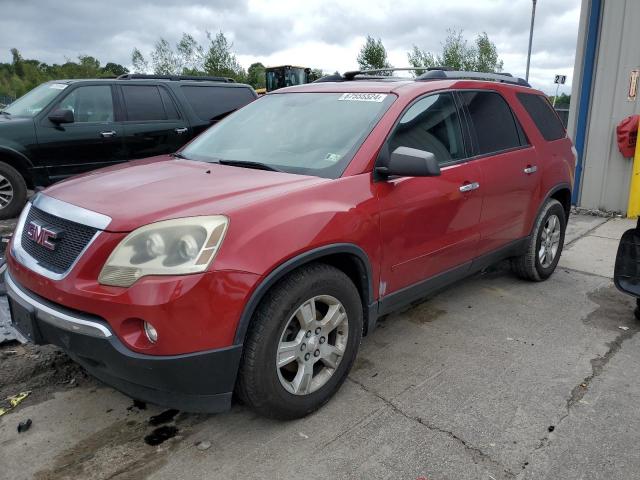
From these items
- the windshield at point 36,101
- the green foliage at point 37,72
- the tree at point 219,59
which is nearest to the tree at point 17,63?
the green foliage at point 37,72

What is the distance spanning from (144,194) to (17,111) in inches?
223

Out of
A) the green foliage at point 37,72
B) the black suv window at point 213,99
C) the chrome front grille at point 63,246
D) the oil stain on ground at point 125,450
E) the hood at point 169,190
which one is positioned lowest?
the oil stain on ground at point 125,450

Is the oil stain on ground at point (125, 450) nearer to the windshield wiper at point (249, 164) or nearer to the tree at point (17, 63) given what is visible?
the windshield wiper at point (249, 164)

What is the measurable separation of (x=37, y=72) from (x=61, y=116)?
171ft

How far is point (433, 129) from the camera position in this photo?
346 centimetres

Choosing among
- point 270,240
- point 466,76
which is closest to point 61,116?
point 466,76

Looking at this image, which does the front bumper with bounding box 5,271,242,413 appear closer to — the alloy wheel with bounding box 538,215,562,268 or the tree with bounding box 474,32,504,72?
the alloy wheel with bounding box 538,215,562,268

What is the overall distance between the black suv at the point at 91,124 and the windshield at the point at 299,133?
3.85 m

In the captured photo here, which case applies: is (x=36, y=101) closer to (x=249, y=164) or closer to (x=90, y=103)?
(x=90, y=103)

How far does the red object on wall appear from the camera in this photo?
7289 millimetres

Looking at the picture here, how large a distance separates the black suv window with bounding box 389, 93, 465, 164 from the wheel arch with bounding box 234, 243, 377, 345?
2.33ft

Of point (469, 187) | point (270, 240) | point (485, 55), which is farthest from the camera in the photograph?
point (485, 55)

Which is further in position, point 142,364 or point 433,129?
point 433,129

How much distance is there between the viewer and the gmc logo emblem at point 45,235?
2.43 m
